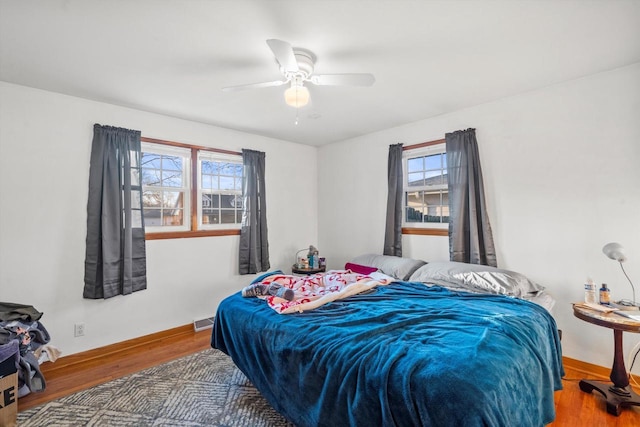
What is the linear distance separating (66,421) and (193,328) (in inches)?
62.7

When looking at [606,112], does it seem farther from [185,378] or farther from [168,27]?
[185,378]

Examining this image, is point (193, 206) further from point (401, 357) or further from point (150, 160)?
point (401, 357)

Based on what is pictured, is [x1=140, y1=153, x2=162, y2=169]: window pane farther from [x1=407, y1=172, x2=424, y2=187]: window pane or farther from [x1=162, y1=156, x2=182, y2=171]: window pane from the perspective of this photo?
[x1=407, y1=172, x2=424, y2=187]: window pane

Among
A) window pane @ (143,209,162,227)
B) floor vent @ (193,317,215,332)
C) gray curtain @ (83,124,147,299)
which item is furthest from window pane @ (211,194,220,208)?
floor vent @ (193,317,215,332)

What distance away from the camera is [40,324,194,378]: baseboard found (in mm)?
2670

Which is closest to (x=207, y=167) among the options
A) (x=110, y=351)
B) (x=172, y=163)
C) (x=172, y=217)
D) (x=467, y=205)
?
(x=172, y=163)

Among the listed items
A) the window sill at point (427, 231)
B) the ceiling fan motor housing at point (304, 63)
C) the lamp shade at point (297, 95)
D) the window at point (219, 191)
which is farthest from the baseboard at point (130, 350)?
the ceiling fan motor housing at point (304, 63)

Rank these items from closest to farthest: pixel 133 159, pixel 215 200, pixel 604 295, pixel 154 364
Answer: pixel 604 295
pixel 154 364
pixel 133 159
pixel 215 200

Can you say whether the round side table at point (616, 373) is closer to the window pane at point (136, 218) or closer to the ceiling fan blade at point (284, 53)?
the ceiling fan blade at point (284, 53)

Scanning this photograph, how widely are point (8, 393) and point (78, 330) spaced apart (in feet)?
3.10

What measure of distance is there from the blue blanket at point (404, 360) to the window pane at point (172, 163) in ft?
6.87

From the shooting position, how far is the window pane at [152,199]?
3305 mm

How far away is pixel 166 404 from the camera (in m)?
2.12

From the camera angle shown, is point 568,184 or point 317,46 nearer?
point 317,46
